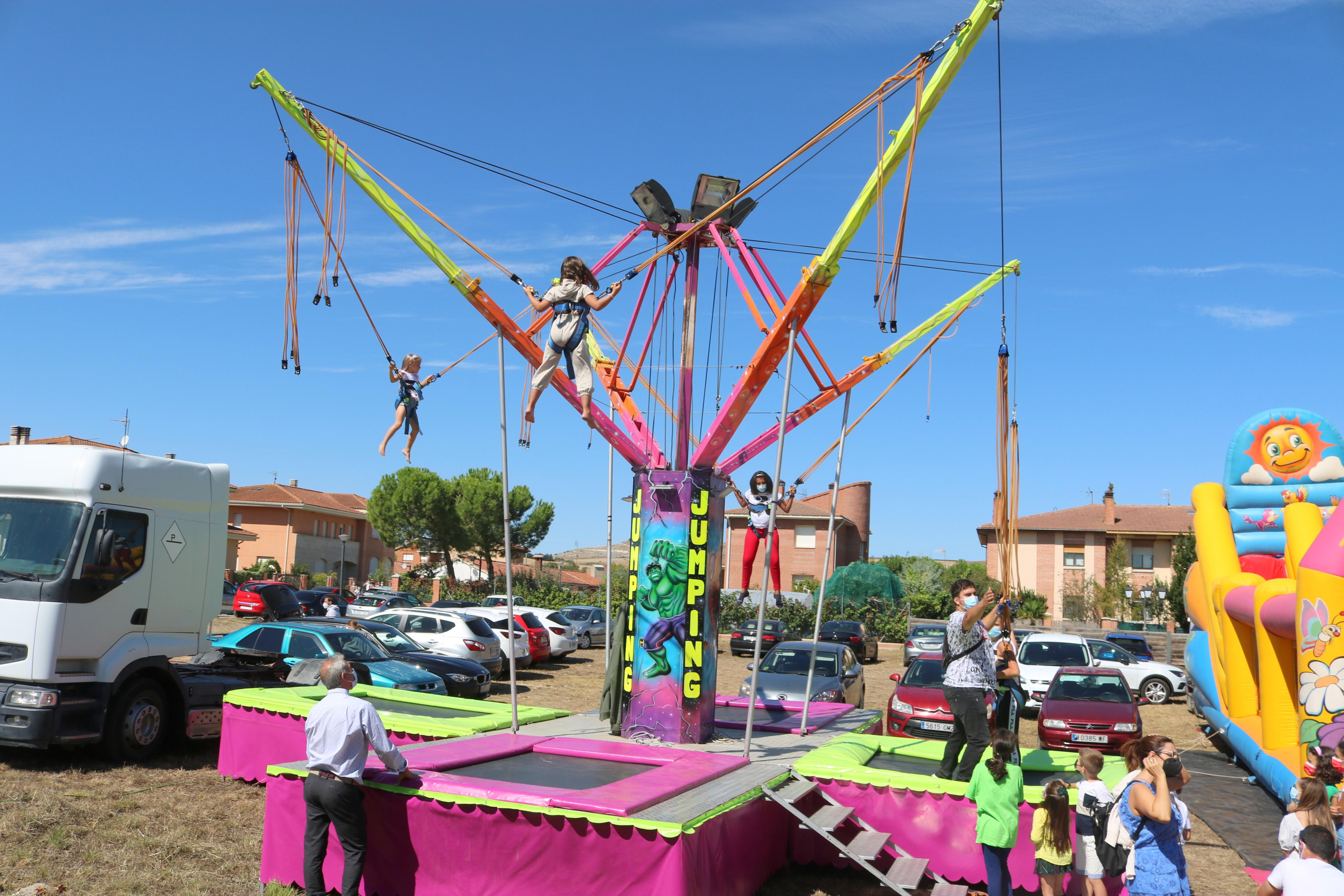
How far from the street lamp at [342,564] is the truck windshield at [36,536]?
75.7 ft

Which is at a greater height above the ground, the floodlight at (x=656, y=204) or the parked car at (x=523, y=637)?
the floodlight at (x=656, y=204)

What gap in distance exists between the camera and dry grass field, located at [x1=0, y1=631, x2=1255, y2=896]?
286 inches

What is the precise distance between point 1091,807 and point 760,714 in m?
5.63

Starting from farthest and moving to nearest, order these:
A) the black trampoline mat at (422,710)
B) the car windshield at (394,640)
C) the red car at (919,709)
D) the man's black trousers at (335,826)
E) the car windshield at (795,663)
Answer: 1. the car windshield at (394,640)
2. the car windshield at (795,663)
3. the red car at (919,709)
4. the black trampoline mat at (422,710)
5. the man's black trousers at (335,826)

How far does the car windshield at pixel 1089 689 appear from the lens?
1570cm

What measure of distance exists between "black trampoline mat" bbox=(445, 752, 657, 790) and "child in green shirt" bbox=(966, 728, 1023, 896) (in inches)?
106

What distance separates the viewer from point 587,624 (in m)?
30.8

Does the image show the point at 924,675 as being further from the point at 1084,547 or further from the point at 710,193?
the point at 1084,547

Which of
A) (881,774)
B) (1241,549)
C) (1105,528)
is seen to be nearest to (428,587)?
(1105,528)

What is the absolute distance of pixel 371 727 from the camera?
675 cm

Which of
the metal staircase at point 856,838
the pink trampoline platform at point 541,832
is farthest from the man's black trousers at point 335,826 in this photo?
the metal staircase at point 856,838

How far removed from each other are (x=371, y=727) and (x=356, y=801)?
506 millimetres

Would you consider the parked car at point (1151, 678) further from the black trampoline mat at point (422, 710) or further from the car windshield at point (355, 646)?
the black trampoline mat at point (422, 710)

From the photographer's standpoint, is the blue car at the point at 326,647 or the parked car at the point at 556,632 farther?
the parked car at the point at 556,632
